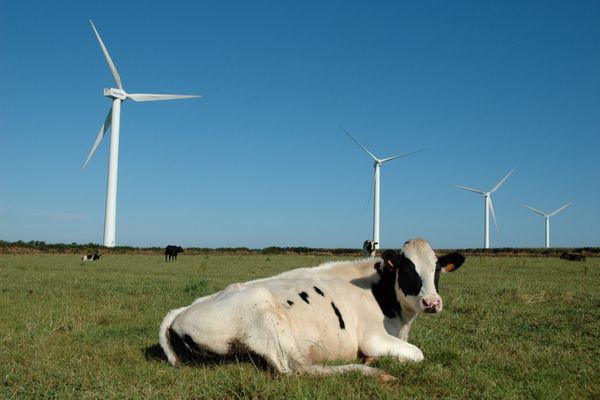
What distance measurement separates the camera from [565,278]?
20000 millimetres

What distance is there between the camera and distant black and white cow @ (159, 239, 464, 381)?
5.51 metres

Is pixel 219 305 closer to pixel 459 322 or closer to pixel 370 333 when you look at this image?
pixel 370 333

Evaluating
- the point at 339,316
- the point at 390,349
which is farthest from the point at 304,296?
the point at 390,349

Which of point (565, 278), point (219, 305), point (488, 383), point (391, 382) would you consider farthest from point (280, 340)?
point (565, 278)

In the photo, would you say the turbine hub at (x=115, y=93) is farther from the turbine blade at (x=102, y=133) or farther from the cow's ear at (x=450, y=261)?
the cow's ear at (x=450, y=261)

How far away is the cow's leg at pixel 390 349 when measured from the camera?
6156 millimetres

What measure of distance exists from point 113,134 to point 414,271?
49.2 m

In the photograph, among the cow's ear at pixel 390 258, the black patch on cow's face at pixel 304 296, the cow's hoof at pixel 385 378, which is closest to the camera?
the cow's hoof at pixel 385 378

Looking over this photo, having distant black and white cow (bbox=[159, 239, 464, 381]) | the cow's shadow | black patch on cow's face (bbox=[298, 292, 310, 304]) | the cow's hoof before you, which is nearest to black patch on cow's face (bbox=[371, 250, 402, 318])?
distant black and white cow (bbox=[159, 239, 464, 381])

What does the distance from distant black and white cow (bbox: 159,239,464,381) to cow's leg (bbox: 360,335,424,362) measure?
0.01m

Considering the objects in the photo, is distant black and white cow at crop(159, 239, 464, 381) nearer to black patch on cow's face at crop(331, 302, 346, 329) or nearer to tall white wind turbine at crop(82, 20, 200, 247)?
black patch on cow's face at crop(331, 302, 346, 329)

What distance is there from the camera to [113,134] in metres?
51.9

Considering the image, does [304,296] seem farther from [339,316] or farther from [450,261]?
[450,261]

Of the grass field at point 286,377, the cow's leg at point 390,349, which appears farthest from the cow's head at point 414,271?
the grass field at point 286,377
